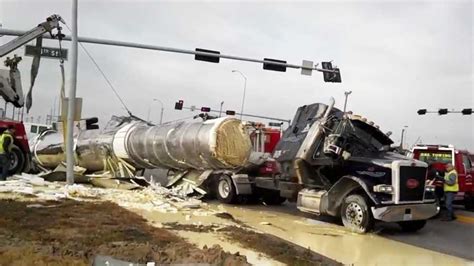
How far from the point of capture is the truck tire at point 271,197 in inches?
645

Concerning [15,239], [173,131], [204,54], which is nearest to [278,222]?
[173,131]

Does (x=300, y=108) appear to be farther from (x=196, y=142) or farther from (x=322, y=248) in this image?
(x=322, y=248)

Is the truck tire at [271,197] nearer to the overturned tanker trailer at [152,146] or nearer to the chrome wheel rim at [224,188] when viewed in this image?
the chrome wheel rim at [224,188]

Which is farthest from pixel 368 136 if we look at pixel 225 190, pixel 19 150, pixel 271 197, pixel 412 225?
pixel 19 150

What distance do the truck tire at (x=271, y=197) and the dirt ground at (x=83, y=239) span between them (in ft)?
23.2

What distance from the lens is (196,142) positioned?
1571 cm

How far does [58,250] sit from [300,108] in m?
9.52

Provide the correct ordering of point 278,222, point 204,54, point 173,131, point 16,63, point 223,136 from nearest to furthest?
point 278,222 < point 16,63 < point 223,136 < point 173,131 < point 204,54

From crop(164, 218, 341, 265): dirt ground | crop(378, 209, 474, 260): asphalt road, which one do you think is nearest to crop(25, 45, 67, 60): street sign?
crop(164, 218, 341, 265): dirt ground

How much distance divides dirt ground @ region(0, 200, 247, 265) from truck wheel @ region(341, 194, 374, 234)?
4.87 metres

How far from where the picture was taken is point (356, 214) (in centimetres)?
1142

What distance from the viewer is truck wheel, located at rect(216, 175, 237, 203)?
16.0 meters

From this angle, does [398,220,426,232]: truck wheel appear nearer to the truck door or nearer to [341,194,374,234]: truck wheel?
[341,194,374,234]: truck wheel

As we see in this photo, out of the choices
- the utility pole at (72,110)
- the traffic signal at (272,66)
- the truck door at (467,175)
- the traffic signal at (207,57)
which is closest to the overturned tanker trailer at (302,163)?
the utility pole at (72,110)
